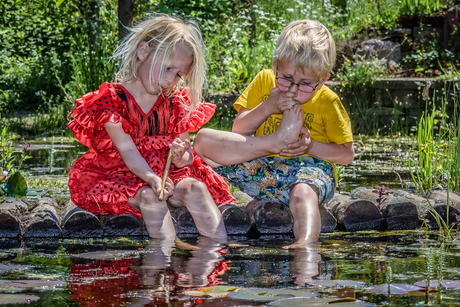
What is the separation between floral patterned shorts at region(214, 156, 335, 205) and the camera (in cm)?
295

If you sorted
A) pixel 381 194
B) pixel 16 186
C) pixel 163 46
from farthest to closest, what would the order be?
1. pixel 16 186
2. pixel 381 194
3. pixel 163 46

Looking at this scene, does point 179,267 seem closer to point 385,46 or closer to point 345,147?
point 345,147

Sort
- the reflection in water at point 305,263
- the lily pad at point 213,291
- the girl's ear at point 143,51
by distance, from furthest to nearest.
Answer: the girl's ear at point 143,51, the reflection in water at point 305,263, the lily pad at point 213,291

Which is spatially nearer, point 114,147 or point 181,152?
point 181,152

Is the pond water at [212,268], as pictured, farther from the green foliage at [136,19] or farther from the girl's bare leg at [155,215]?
the green foliage at [136,19]

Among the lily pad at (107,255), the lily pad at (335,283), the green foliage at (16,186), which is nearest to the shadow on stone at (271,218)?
the lily pad at (107,255)

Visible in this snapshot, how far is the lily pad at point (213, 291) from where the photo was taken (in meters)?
1.66

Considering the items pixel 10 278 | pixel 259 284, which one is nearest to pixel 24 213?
pixel 10 278

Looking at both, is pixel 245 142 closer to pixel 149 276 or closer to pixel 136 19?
pixel 149 276

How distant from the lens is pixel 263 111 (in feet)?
9.58

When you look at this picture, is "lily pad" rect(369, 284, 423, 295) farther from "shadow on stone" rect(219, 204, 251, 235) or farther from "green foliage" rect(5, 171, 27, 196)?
"green foliage" rect(5, 171, 27, 196)

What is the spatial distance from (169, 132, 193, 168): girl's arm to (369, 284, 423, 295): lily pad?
1.36 metres

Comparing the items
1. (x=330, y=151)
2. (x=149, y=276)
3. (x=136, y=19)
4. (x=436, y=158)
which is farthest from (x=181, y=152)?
(x=136, y=19)

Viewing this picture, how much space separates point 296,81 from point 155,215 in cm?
94
